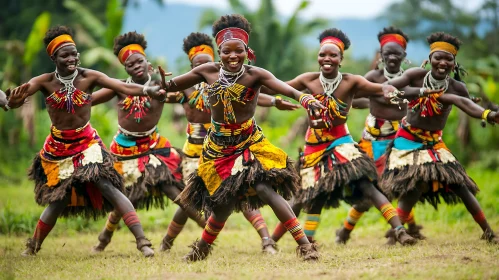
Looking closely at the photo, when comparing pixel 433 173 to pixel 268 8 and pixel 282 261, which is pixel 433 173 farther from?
pixel 268 8

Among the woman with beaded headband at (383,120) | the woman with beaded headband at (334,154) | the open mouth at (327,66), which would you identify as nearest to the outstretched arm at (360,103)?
the woman with beaded headband at (383,120)

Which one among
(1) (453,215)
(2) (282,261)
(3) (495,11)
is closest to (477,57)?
(3) (495,11)

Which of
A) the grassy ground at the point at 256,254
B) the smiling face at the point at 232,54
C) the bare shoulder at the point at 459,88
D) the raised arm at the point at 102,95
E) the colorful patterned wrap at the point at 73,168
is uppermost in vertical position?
the smiling face at the point at 232,54

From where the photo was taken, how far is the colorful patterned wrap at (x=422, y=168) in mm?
7320

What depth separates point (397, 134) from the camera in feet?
25.6

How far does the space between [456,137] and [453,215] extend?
251 inches

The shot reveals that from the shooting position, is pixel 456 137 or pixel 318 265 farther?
pixel 456 137

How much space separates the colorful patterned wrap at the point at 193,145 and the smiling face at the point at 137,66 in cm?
84

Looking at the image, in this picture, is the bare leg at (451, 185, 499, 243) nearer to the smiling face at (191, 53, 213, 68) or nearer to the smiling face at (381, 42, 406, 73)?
the smiling face at (381, 42, 406, 73)

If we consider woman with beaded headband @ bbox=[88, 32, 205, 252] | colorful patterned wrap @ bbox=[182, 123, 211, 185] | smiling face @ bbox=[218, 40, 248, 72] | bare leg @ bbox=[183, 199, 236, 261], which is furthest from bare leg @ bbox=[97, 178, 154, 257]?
smiling face @ bbox=[218, 40, 248, 72]

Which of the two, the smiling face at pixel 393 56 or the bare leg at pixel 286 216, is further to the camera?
the smiling face at pixel 393 56

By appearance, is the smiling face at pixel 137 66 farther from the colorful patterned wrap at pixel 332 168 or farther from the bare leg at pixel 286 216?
the bare leg at pixel 286 216

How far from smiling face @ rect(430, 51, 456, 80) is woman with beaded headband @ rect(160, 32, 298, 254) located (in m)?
1.81

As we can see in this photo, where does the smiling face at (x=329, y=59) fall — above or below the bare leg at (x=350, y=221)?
above
